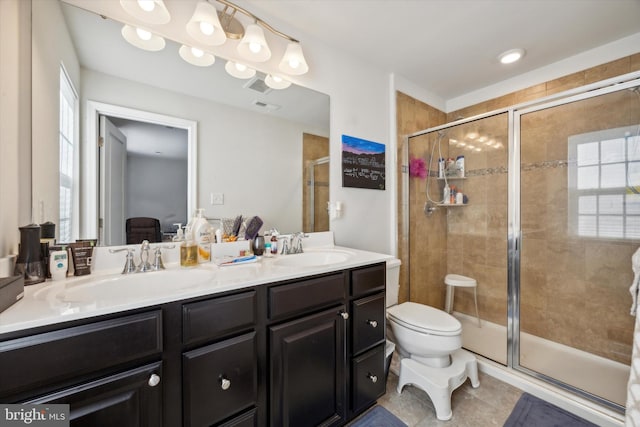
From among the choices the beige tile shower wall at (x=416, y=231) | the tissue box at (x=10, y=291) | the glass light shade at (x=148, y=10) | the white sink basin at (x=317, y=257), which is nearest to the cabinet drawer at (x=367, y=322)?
the white sink basin at (x=317, y=257)

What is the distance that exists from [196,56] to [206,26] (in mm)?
155

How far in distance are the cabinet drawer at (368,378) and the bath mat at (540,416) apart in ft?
2.35

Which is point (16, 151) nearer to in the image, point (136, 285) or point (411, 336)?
point (136, 285)

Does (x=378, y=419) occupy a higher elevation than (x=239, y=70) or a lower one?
lower

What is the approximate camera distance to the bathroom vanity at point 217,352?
66 cm

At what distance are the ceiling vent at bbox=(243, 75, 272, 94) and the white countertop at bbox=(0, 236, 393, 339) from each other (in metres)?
1.04

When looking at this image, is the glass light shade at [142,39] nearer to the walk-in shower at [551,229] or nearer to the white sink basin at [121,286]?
the white sink basin at [121,286]

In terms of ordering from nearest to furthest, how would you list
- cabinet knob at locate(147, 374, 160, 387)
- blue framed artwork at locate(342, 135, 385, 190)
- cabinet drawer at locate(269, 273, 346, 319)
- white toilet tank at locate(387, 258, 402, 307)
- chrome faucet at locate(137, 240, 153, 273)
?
cabinet knob at locate(147, 374, 160, 387) → cabinet drawer at locate(269, 273, 346, 319) → chrome faucet at locate(137, 240, 153, 273) → white toilet tank at locate(387, 258, 402, 307) → blue framed artwork at locate(342, 135, 385, 190)

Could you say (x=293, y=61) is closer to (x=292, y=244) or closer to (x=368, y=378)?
(x=292, y=244)

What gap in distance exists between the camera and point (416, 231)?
2.48 m

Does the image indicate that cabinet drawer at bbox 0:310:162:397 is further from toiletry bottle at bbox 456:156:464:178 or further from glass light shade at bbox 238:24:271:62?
toiletry bottle at bbox 456:156:464:178

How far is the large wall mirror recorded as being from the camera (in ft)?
3.43

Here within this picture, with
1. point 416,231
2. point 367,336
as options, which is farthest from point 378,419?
point 416,231

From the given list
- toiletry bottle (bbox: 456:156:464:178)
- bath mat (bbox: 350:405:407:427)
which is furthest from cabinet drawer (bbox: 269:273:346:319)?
toiletry bottle (bbox: 456:156:464:178)
